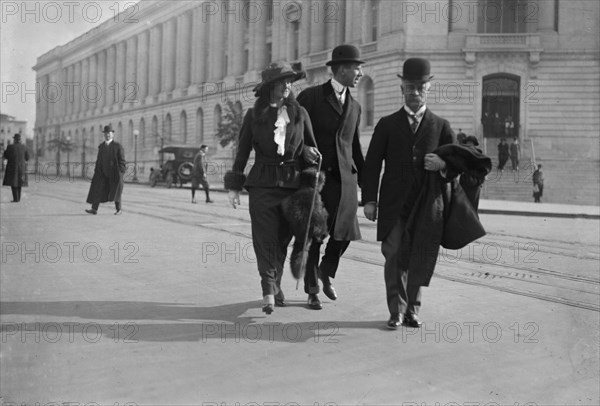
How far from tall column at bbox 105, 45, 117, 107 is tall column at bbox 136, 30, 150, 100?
17 cm

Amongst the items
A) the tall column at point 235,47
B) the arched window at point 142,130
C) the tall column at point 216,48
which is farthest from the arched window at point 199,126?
the arched window at point 142,130

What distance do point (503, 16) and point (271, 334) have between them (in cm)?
3446

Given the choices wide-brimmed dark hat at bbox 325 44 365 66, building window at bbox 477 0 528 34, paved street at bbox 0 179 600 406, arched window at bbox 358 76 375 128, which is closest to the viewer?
paved street at bbox 0 179 600 406

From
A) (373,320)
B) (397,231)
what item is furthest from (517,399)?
(373,320)

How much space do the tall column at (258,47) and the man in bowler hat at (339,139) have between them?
3694 centimetres

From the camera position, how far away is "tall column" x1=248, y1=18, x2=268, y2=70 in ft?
135

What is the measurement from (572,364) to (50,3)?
3.58 m

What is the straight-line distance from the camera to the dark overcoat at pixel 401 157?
4.36 metres

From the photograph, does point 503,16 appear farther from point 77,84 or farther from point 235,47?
point 77,84

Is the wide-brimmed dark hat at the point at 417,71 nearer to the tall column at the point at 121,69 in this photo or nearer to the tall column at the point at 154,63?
the tall column at the point at 121,69

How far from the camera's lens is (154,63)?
22.0ft

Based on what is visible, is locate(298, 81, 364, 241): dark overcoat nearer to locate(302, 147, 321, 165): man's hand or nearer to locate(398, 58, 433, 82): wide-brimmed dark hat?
locate(302, 147, 321, 165): man's hand

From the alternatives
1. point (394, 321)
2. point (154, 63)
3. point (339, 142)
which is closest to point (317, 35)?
point (154, 63)

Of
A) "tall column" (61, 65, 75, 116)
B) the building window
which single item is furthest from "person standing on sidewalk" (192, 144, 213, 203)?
the building window
